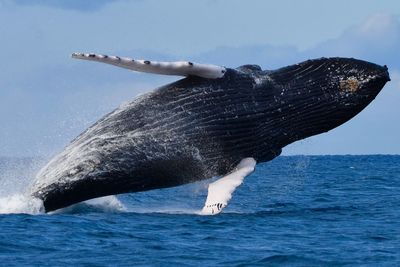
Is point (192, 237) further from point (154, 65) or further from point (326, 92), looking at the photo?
point (326, 92)

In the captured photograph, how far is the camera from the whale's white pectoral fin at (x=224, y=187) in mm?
13375

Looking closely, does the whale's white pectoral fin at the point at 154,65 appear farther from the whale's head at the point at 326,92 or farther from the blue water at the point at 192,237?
the blue water at the point at 192,237

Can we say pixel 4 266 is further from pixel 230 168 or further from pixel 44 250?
pixel 230 168

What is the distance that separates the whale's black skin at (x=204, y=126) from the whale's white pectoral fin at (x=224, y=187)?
25cm

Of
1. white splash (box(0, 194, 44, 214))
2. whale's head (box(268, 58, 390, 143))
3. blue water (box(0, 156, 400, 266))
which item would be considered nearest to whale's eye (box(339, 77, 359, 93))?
whale's head (box(268, 58, 390, 143))

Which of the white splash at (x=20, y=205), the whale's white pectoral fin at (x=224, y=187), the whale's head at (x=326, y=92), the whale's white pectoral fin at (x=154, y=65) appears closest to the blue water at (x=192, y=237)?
the white splash at (x=20, y=205)

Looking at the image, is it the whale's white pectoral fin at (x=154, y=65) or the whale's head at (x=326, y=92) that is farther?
the whale's head at (x=326, y=92)

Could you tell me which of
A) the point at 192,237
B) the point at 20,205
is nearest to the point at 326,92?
the point at 192,237

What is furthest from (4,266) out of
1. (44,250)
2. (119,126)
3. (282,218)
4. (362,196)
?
(362,196)

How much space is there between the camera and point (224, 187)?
1368 centimetres

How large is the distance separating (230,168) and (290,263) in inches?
140

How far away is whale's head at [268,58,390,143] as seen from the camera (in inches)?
568

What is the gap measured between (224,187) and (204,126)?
3.23 ft

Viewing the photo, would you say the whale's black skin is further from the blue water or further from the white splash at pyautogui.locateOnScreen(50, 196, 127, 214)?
the white splash at pyautogui.locateOnScreen(50, 196, 127, 214)
